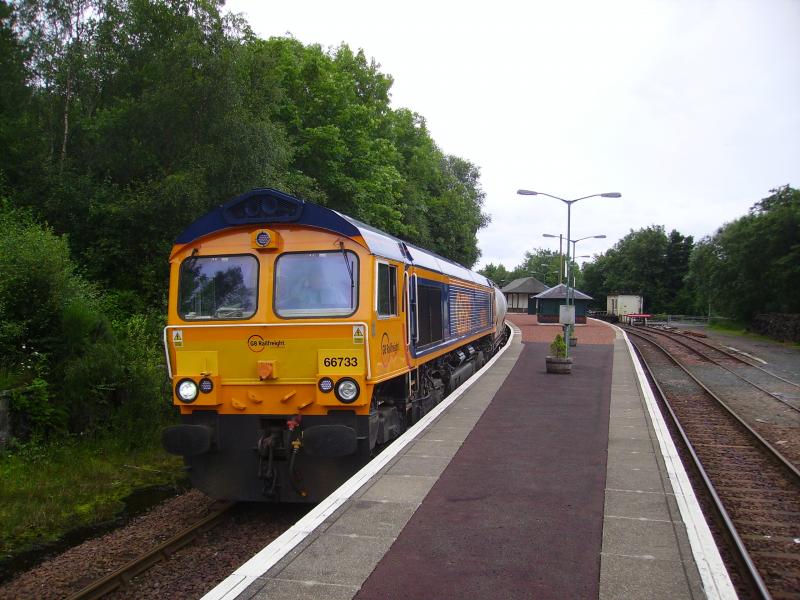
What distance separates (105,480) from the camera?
10.2m

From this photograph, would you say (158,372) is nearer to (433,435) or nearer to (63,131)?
(433,435)

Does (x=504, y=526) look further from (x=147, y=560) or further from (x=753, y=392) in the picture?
(x=753, y=392)

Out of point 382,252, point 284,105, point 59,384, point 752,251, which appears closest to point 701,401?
point 382,252

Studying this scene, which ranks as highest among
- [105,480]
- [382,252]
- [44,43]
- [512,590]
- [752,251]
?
[44,43]

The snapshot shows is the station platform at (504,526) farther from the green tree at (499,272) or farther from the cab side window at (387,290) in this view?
the green tree at (499,272)

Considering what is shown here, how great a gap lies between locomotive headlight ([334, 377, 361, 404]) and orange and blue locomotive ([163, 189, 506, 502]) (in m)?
0.01

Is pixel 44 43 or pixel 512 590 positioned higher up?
pixel 44 43

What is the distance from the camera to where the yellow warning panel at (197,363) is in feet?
25.3

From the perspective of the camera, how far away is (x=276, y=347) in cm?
764

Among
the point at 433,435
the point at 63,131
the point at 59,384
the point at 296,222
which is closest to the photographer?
the point at 296,222

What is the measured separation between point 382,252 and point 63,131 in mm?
14611

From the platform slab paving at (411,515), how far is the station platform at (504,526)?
14 mm

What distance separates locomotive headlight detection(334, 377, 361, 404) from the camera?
7.34 meters

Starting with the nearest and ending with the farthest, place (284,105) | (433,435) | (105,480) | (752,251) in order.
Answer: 1. (433,435)
2. (105,480)
3. (284,105)
4. (752,251)
